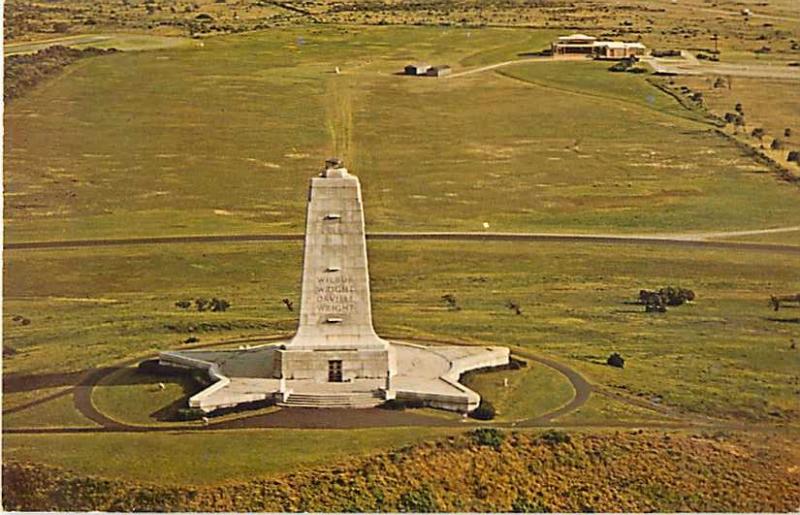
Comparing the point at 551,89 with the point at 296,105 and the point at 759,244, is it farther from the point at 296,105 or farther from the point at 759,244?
the point at 759,244

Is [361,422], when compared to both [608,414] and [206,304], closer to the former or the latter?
[608,414]

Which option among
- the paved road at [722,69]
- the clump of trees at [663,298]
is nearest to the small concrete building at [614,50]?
the paved road at [722,69]

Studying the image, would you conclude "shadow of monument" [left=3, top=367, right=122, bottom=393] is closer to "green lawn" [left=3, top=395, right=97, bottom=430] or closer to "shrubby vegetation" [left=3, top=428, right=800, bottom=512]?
"green lawn" [left=3, top=395, right=97, bottom=430]

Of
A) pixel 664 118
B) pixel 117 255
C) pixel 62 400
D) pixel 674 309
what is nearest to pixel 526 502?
pixel 62 400

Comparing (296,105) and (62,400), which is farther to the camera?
(296,105)

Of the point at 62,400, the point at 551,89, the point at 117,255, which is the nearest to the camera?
the point at 62,400

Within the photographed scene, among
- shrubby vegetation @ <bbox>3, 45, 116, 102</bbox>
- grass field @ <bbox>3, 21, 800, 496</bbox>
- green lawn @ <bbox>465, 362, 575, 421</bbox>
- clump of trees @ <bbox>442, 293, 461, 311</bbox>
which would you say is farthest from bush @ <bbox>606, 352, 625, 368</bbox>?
shrubby vegetation @ <bbox>3, 45, 116, 102</bbox>

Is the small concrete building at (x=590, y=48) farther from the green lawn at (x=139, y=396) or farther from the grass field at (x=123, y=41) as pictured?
the green lawn at (x=139, y=396)
